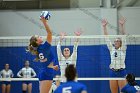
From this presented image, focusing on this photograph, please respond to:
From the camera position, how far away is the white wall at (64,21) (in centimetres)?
1728

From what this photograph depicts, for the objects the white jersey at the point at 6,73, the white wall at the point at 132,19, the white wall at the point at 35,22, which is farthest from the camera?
the white wall at the point at 35,22

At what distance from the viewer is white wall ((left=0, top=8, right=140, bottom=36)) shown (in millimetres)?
17281

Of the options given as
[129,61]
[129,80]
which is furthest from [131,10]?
[129,80]

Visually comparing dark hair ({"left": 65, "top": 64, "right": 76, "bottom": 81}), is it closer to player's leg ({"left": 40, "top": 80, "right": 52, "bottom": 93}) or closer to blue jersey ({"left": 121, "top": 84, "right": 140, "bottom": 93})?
player's leg ({"left": 40, "top": 80, "right": 52, "bottom": 93})

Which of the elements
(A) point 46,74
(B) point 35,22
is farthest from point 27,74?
(A) point 46,74

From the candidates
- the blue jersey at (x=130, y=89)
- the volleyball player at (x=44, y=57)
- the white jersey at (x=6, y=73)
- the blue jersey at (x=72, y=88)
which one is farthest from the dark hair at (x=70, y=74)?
the white jersey at (x=6, y=73)

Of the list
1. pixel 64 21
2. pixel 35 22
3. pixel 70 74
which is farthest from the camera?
pixel 35 22

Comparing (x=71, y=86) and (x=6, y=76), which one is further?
(x=6, y=76)

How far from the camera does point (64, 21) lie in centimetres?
1766

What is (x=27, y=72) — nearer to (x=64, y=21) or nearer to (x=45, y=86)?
(x=64, y=21)

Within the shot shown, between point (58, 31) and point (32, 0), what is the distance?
79.3 inches

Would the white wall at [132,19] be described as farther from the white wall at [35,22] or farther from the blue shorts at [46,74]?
the blue shorts at [46,74]

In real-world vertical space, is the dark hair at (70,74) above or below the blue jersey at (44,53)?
below

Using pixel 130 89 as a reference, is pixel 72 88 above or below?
above
